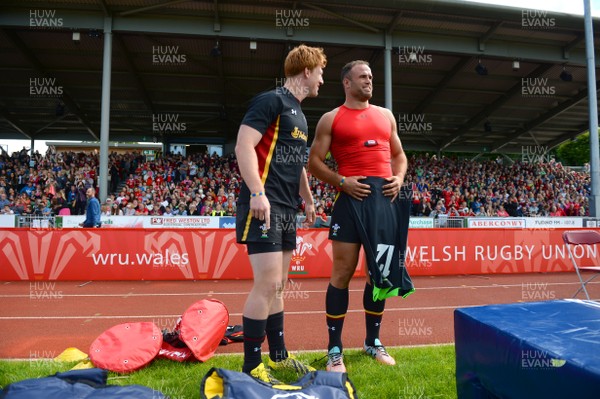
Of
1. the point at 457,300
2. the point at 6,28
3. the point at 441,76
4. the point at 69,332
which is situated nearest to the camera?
the point at 69,332

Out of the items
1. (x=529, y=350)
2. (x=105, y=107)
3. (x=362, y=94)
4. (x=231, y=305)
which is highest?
(x=105, y=107)

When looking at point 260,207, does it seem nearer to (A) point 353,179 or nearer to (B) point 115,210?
(A) point 353,179

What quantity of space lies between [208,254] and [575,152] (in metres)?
65.7

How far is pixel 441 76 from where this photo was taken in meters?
19.9

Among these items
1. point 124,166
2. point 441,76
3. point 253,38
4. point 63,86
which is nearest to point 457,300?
point 253,38

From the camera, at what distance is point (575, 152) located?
58.3m

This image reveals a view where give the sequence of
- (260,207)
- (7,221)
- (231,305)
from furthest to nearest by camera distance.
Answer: (7,221) < (231,305) < (260,207)

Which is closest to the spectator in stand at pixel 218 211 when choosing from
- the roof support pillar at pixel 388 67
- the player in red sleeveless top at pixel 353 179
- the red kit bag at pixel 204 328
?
the roof support pillar at pixel 388 67

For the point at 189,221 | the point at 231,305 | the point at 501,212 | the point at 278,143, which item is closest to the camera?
the point at 278,143

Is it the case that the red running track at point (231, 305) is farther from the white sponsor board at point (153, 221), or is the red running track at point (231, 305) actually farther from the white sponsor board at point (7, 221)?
the white sponsor board at point (7, 221)

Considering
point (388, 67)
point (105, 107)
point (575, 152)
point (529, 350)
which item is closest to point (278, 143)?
point (529, 350)

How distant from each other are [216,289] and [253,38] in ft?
34.9

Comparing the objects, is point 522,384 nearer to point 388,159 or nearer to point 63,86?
point 388,159

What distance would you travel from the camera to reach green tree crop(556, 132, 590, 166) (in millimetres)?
57188
